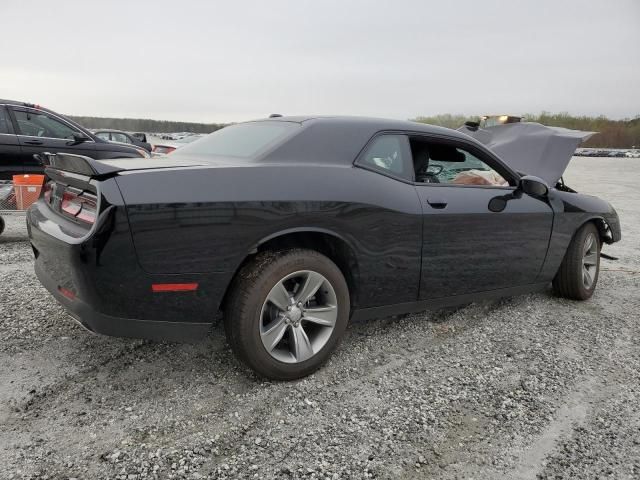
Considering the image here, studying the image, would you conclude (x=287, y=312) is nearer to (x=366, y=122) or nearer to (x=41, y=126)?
(x=366, y=122)

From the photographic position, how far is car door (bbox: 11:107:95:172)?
7.27 meters

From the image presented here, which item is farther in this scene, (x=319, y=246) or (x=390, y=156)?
(x=390, y=156)

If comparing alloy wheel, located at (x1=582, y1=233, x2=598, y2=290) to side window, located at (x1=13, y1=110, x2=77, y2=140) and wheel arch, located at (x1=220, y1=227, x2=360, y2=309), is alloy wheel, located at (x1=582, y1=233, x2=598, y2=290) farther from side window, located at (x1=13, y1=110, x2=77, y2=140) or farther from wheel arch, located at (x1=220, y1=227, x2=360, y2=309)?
side window, located at (x1=13, y1=110, x2=77, y2=140)

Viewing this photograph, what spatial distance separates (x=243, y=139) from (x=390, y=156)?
0.98m

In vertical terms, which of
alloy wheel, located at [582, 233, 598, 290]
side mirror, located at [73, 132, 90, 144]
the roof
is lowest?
alloy wheel, located at [582, 233, 598, 290]

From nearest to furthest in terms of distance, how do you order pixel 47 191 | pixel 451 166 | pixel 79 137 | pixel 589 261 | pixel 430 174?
pixel 47 191, pixel 430 174, pixel 451 166, pixel 589 261, pixel 79 137

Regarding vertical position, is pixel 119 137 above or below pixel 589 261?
above

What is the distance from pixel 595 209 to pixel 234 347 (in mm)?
3582

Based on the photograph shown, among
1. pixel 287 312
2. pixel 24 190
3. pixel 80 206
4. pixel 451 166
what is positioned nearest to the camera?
pixel 80 206

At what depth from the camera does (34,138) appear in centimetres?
735

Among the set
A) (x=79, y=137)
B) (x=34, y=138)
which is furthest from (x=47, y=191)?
(x=79, y=137)

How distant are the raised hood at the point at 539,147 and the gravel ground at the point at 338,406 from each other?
197 cm

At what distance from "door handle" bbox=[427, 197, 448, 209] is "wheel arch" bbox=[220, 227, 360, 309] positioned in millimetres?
679

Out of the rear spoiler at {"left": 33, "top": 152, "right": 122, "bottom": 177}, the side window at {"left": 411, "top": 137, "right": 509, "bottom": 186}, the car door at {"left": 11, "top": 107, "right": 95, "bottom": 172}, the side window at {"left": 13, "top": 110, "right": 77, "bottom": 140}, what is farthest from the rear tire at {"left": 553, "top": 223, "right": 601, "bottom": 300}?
the side window at {"left": 13, "top": 110, "right": 77, "bottom": 140}
